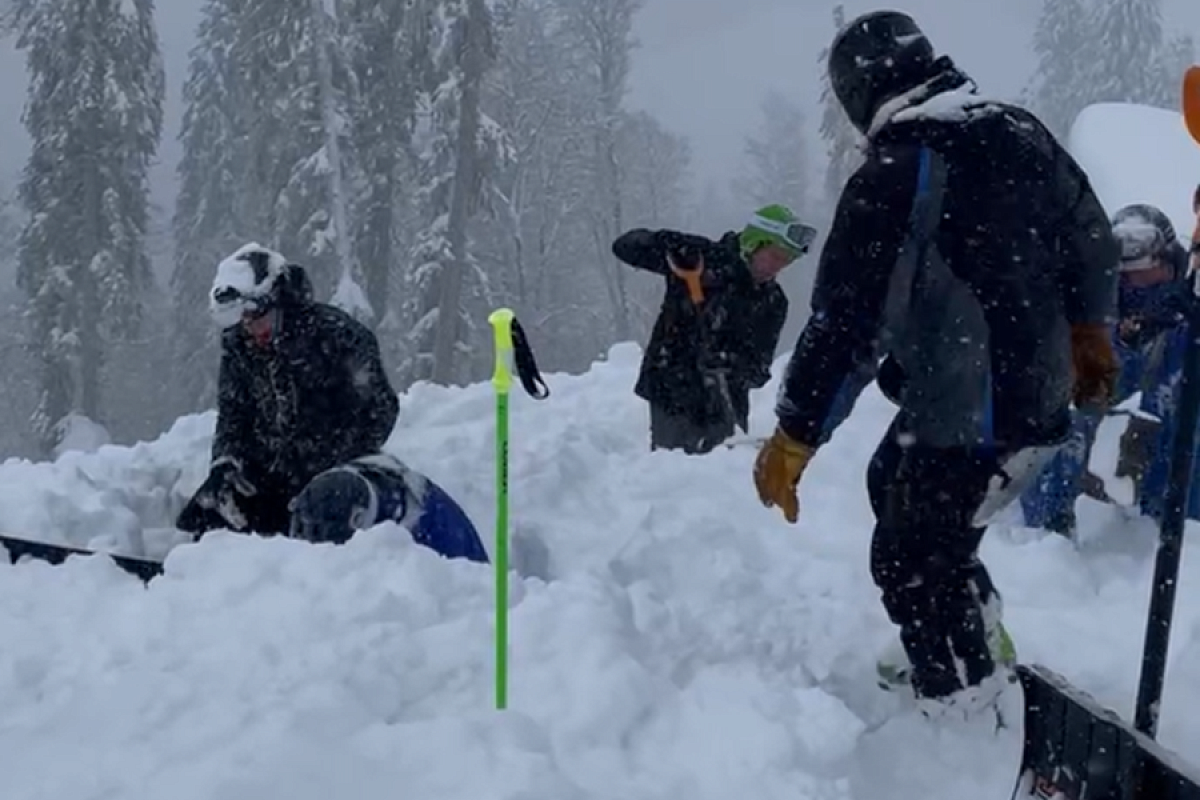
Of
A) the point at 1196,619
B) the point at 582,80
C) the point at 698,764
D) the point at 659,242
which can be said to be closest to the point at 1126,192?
the point at 659,242

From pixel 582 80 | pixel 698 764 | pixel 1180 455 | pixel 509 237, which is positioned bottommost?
pixel 698 764

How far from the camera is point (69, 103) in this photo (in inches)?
874

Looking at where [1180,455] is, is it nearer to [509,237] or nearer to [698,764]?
[698,764]

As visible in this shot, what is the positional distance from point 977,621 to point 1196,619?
3.51ft

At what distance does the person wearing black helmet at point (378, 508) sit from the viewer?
14.7ft

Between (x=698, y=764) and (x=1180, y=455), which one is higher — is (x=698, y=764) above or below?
below

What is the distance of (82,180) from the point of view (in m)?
22.4

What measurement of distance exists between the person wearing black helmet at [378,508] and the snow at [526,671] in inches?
20.6

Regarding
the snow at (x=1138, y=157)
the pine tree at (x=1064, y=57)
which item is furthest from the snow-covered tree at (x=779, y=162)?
the snow at (x=1138, y=157)

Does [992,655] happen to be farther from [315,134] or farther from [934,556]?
[315,134]

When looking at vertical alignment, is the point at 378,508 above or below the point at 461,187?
below

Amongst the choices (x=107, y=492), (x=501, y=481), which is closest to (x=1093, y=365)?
(x=501, y=481)

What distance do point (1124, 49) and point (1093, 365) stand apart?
39.7 m

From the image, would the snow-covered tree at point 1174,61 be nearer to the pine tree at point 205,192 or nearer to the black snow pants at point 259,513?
the pine tree at point 205,192
